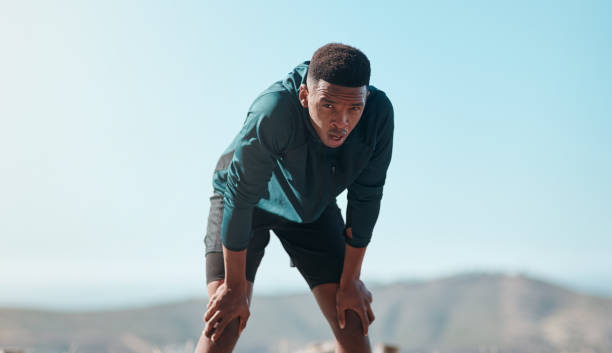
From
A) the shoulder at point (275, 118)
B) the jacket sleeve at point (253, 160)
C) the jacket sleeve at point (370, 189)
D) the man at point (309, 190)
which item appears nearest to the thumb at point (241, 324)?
the man at point (309, 190)

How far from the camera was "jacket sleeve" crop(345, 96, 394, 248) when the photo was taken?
2.55 metres

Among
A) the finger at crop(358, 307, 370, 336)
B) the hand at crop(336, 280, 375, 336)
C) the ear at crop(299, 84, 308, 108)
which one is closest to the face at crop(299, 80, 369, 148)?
the ear at crop(299, 84, 308, 108)

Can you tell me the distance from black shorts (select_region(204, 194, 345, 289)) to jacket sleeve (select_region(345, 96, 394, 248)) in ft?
0.30

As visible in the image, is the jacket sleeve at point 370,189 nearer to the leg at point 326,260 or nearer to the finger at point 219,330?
the leg at point 326,260

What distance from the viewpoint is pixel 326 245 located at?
282 cm

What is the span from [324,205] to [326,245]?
24 cm

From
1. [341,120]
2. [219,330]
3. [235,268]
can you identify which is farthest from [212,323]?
[341,120]

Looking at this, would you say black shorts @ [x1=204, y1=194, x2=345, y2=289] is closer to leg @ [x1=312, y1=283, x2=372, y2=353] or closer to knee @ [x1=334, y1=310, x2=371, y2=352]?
leg @ [x1=312, y1=283, x2=372, y2=353]

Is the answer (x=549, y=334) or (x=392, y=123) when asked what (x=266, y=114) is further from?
(x=549, y=334)

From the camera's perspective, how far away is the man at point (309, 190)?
7.56ft

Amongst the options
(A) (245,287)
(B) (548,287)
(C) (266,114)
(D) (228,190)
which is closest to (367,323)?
(A) (245,287)

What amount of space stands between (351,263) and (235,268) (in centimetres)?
57

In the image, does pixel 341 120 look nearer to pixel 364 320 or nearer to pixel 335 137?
pixel 335 137

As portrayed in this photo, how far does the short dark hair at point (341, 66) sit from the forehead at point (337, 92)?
0.02 metres
